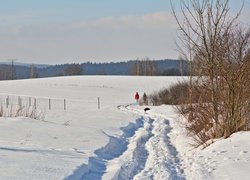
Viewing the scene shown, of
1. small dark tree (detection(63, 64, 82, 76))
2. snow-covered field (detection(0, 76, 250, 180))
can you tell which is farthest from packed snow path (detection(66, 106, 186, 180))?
small dark tree (detection(63, 64, 82, 76))

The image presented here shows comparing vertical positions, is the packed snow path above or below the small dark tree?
below

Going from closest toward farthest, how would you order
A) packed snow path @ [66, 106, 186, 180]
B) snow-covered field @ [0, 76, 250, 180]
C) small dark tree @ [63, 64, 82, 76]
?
snow-covered field @ [0, 76, 250, 180] → packed snow path @ [66, 106, 186, 180] → small dark tree @ [63, 64, 82, 76]

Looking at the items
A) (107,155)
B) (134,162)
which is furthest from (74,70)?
(134,162)

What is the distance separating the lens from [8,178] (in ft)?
29.5

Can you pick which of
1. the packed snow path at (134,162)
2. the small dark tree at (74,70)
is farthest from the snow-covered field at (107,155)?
the small dark tree at (74,70)

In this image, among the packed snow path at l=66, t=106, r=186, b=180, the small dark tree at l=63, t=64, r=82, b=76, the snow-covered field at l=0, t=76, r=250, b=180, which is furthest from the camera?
the small dark tree at l=63, t=64, r=82, b=76

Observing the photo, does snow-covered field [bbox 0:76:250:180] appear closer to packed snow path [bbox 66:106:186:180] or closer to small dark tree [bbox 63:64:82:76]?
packed snow path [bbox 66:106:186:180]

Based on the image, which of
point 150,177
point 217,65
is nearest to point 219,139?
point 217,65

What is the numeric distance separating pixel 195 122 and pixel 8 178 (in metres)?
10.2

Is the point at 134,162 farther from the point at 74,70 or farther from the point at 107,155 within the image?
the point at 74,70

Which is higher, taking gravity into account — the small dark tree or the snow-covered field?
the small dark tree

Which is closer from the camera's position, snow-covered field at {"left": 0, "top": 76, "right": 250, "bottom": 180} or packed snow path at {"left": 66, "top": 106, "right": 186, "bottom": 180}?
snow-covered field at {"left": 0, "top": 76, "right": 250, "bottom": 180}

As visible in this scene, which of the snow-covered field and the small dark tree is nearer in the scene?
the snow-covered field

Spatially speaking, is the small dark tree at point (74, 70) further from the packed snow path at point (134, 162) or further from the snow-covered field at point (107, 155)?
the packed snow path at point (134, 162)
